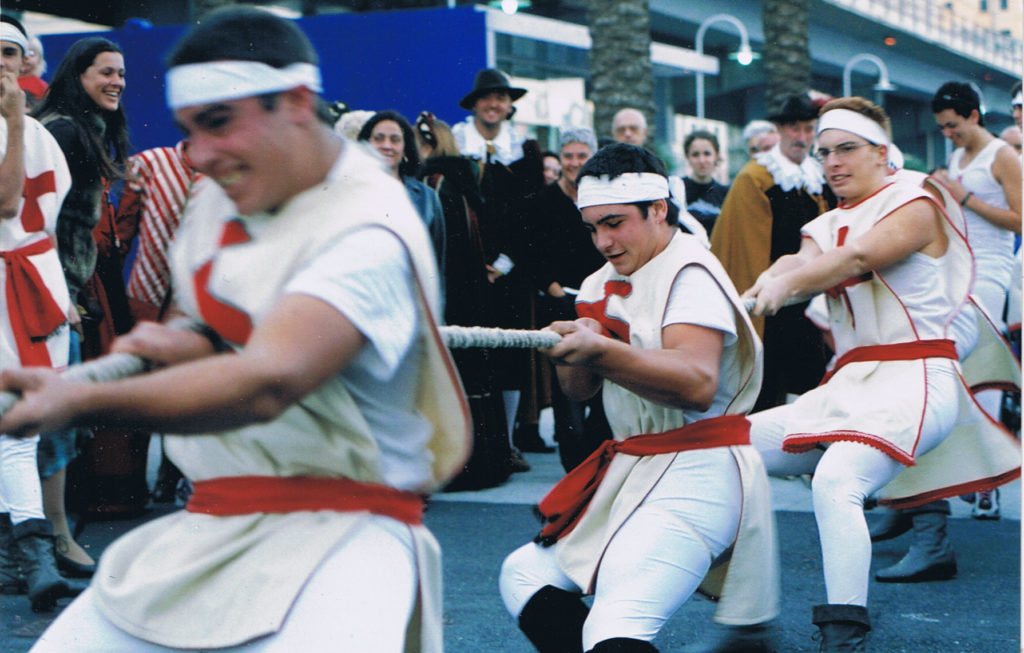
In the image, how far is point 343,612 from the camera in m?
1.82

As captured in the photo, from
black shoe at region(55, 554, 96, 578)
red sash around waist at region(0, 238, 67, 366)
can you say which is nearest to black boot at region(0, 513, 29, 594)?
black shoe at region(55, 554, 96, 578)

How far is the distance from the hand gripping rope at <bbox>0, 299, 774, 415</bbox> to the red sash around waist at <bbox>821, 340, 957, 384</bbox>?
1.81 meters

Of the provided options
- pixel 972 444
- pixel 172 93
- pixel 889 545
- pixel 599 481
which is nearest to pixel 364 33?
pixel 889 545

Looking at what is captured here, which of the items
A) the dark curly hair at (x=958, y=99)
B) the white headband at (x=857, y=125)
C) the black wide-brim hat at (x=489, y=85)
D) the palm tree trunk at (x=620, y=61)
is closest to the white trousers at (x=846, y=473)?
the white headband at (x=857, y=125)

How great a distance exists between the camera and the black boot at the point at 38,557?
436cm

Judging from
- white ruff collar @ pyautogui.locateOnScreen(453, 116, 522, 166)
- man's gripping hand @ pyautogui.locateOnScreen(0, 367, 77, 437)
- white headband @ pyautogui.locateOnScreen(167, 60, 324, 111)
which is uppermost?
white ruff collar @ pyautogui.locateOnScreen(453, 116, 522, 166)

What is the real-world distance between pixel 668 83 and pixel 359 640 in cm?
2643

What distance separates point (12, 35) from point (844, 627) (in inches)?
130

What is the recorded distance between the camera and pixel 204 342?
1.93 meters

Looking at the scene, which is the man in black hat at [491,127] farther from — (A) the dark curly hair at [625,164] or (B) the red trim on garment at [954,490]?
(A) the dark curly hair at [625,164]

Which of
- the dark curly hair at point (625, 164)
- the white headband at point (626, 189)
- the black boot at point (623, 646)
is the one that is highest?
the dark curly hair at point (625, 164)

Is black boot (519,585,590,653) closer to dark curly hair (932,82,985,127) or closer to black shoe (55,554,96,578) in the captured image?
black shoe (55,554,96,578)

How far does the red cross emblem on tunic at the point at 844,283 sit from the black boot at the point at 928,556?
4.39 feet

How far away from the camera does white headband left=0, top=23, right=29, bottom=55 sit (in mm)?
4395
